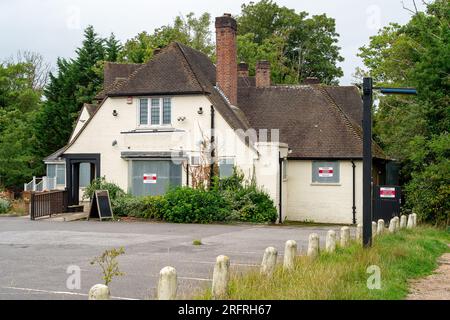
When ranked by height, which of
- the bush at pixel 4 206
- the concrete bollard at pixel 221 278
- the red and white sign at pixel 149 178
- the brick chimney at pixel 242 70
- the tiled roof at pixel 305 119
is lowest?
the concrete bollard at pixel 221 278

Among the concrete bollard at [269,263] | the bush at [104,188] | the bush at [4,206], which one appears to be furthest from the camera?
the bush at [4,206]

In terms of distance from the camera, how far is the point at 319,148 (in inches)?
1206

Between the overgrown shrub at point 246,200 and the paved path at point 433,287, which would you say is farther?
the overgrown shrub at point 246,200

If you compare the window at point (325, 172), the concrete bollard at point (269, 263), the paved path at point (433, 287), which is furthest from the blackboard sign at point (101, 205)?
the concrete bollard at point (269, 263)

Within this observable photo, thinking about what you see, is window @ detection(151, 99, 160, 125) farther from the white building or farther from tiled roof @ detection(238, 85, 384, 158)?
tiled roof @ detection(238, 85, 384, 158)

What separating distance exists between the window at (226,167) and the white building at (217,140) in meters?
0.05

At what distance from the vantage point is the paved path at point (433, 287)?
10805 mm

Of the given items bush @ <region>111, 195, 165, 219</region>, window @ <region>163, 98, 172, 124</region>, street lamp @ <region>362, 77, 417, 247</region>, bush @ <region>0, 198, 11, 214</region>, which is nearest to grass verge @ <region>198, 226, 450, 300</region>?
street lamp @ <region>362, 77, 417, 247</region>

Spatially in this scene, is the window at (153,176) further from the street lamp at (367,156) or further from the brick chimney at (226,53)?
the street lamp at (367,156)

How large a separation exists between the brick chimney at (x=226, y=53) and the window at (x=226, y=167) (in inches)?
162

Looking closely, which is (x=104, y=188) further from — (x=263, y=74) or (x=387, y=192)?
(x=387, y=192)

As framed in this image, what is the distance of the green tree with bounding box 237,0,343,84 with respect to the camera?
62219 millimetres

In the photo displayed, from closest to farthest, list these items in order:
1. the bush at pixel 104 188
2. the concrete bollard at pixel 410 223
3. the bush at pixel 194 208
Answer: the concrete bollard at pixel 410 223 < the bush at pixel 194 208 < the bush at pixel 104 188

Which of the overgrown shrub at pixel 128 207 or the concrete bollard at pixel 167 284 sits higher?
the overgrown shrub at pixel 128 207
